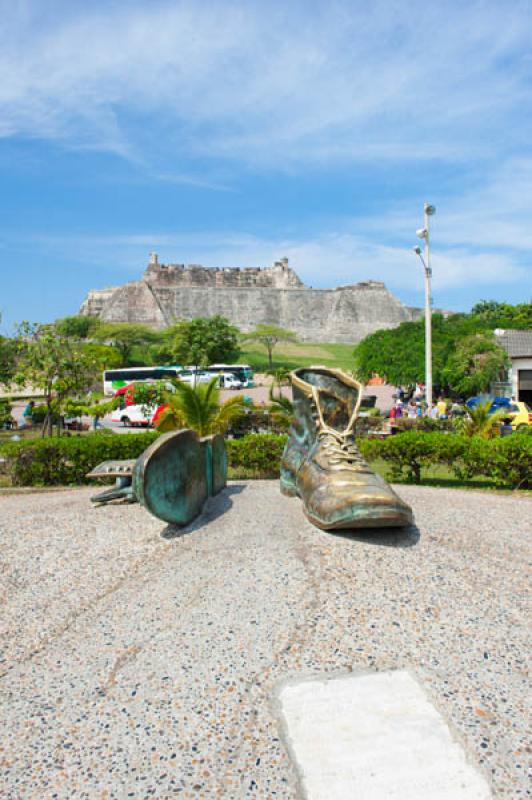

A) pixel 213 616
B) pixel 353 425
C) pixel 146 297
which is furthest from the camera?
pixel 146 297

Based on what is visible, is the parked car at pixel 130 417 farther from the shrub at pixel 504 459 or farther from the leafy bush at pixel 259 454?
the shrub at pixel 504 459

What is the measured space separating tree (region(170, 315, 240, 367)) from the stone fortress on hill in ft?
60.5

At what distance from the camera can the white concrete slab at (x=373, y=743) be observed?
1775mm

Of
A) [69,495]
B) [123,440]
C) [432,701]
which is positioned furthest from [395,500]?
[123,440]

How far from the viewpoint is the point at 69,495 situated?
592 cm

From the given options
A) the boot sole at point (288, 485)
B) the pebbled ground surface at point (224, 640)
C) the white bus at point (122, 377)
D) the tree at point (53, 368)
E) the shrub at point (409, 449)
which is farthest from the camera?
the white bus at point (122, 377)

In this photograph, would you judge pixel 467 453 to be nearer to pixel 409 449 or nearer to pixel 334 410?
pixel 409 449

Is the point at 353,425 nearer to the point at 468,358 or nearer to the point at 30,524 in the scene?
the point at 30,524

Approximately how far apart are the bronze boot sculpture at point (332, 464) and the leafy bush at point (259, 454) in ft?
8.81

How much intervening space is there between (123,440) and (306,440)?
3.59m

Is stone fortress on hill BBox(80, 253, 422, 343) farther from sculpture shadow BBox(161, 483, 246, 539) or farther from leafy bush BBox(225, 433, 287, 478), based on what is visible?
sculpture shadow BBox(161, 483, 246, 539)

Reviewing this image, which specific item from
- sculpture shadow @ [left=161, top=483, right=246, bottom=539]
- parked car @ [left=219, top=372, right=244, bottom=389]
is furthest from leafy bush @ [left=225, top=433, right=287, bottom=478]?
parked car @ [left=219, top=372, right=244, bottom=389]

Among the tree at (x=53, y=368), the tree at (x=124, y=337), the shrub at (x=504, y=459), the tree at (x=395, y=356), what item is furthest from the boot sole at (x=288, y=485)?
the tree at (x=124, y=337)

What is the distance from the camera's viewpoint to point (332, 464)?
3.63 m
